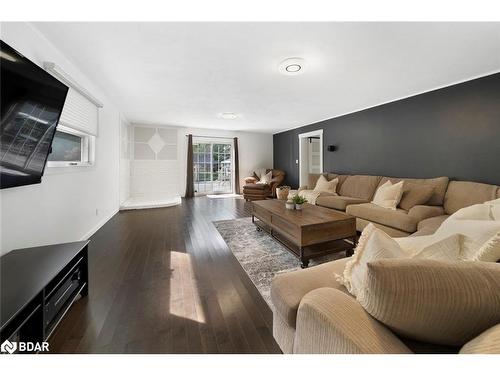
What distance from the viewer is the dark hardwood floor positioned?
4.31 feet

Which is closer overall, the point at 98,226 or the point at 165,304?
the point at 165,304

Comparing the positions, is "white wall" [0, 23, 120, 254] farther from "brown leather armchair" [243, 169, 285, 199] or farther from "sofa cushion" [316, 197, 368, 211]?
"sofa cushion" [316, 197, 368, 211]

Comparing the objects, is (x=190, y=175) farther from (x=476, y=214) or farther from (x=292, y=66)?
(x=476, y=214)

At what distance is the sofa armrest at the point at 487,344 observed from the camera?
541mm

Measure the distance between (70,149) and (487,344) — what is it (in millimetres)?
3877

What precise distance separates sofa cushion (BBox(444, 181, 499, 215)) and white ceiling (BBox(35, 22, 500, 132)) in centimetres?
146

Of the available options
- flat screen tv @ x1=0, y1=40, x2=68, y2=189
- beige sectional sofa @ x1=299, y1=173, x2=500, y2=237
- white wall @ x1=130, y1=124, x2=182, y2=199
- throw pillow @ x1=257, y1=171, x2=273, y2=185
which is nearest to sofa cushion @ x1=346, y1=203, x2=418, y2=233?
beige sectional sofa @ x1=299, y1=173, x2=500, y2=237

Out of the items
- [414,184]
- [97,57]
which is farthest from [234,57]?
[414,184]

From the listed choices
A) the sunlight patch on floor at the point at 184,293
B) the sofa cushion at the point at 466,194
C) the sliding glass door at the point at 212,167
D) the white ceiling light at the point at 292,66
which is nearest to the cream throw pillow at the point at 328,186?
the sofa cushion at the point at 466,194

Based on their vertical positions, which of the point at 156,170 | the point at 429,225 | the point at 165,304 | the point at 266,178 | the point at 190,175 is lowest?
the point at 165,304

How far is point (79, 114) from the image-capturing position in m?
2.75

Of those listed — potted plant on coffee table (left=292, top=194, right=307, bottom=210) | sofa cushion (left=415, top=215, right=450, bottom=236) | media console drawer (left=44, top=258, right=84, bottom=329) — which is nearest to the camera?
media console drawer (left=44, top=258, right=84, bottom=329)

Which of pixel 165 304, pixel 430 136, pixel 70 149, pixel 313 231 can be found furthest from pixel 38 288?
pixel 430 136
